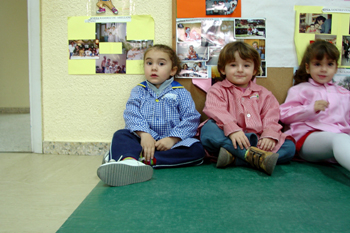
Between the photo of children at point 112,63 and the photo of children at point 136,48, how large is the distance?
0.14 feet

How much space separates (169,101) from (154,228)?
81 centimetres

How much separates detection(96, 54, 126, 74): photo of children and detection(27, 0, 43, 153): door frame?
14.9 inches

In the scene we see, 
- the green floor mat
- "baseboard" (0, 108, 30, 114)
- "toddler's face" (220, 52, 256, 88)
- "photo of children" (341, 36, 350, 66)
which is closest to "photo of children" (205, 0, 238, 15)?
"toddler's face" (220, 52, 256, 88)

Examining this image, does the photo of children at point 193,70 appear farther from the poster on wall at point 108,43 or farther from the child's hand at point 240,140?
the child's hand at point 240,140

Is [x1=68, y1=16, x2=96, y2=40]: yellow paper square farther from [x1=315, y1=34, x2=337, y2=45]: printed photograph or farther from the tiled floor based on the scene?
[x1=315, y1=34, x2=337, y2=45]: printed photograph

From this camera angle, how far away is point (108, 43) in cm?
146

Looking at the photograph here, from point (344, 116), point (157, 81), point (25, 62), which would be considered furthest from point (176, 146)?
point (25, 62)

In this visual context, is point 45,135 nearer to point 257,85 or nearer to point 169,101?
point 169,101

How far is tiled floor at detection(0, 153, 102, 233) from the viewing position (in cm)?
73

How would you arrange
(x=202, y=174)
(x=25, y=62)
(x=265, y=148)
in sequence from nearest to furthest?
(x=202, y=174)
(x=265, y=148)
(x=25, y=62)

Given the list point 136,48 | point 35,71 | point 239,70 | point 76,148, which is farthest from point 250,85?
point 35,71

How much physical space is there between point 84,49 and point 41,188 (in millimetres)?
864

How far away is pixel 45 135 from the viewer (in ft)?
4.96

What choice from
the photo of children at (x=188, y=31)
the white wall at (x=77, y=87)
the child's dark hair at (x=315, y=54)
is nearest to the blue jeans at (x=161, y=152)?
the white wall at (x=77, y=87)
